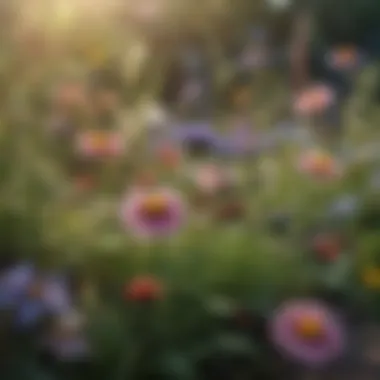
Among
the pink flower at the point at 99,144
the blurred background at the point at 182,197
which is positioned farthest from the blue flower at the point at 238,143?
the pink flower at the point at 99,144

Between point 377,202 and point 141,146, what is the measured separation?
26cm

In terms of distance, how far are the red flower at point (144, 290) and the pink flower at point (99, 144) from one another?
0.20m

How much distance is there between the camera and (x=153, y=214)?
104cm

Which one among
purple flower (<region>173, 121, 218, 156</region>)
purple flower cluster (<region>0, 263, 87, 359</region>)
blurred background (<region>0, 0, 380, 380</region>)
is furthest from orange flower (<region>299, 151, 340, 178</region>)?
purple flower cluster (<region>0, 263, 87, 359</region>)

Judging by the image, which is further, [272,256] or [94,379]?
[272,256]

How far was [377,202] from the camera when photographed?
1.15 metres

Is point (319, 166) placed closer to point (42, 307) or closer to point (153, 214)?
point (153, 214)

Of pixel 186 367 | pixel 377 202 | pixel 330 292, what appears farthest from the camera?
pixel 377 202

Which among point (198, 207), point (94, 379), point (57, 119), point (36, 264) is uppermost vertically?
point (57, 119)

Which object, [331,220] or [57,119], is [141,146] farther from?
[331,220]

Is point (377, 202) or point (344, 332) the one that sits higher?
point (377, 202)

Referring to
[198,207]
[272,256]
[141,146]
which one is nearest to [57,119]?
[141,146]

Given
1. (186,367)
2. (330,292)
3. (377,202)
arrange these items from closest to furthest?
(186,367) → (330,292) → (377,202)

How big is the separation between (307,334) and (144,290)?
148mm
